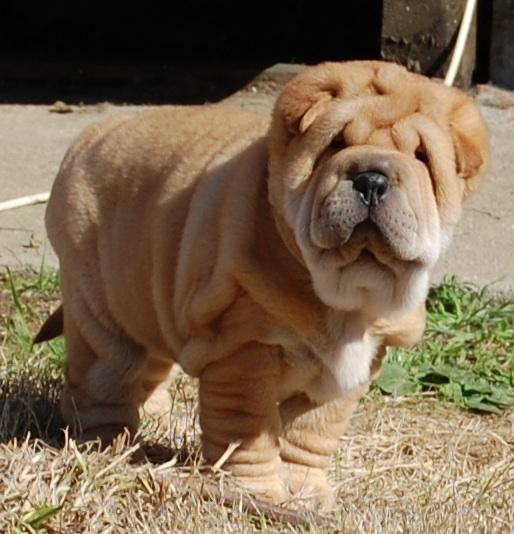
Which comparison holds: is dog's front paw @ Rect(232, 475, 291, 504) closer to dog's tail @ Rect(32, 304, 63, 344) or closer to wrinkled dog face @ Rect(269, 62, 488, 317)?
wrinkled dog face @ Rect(269, 62, 488, 317)

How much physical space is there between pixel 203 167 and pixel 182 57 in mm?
5051

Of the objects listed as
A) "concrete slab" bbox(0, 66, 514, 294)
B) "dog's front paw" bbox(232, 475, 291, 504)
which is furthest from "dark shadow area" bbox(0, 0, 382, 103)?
"dog's front paw" bbox(232, 475, 291, 504)

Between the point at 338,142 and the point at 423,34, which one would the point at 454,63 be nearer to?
the point at 423,34

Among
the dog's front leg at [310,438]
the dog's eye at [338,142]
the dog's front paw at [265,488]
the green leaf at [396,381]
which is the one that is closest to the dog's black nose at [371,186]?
the dog's eye at [338,142]

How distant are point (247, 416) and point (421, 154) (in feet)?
2.68

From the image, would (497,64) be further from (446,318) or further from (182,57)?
(446,318)

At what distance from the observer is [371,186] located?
3.39 m

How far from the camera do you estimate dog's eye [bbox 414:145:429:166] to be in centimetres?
353

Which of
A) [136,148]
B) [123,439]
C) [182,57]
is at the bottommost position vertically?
A: [182,57]

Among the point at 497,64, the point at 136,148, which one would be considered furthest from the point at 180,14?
the point at 136,148

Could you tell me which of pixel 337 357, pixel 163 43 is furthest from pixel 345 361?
pixel 163 43

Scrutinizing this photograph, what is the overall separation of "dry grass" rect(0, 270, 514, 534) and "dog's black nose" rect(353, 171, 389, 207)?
78 cm

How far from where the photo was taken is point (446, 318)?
5.62 meters

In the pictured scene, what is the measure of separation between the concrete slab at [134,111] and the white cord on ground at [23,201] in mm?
37
